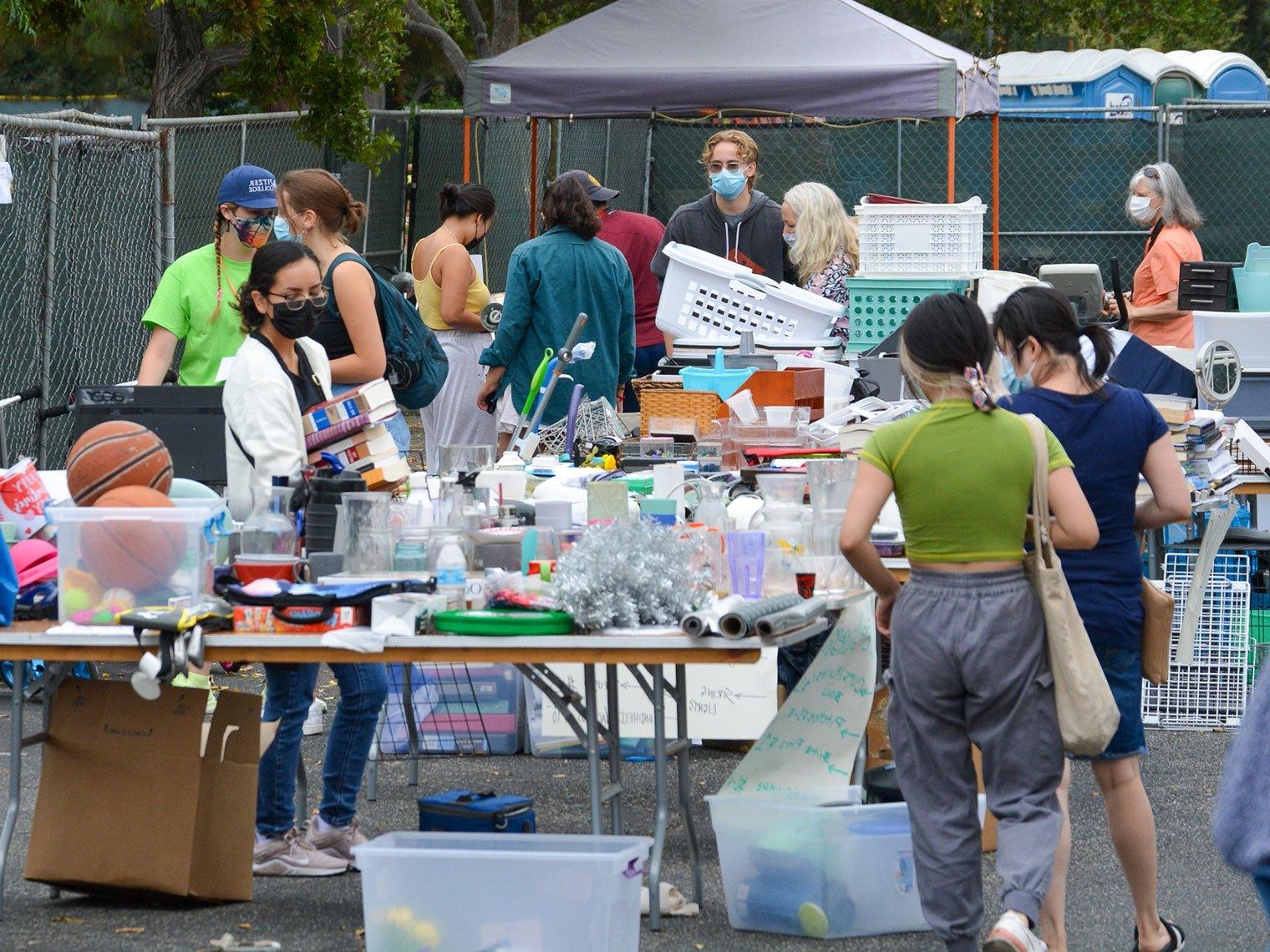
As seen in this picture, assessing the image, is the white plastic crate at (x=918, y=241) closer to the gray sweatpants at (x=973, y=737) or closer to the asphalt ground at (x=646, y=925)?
the asphalt ground at (x=646, y=925)

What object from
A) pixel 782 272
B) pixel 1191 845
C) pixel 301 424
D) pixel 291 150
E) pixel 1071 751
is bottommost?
pixel 1191 845

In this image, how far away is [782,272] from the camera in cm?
877

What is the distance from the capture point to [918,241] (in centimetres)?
769

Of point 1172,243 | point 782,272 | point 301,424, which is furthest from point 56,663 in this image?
point 1172,243

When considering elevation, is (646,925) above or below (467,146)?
below

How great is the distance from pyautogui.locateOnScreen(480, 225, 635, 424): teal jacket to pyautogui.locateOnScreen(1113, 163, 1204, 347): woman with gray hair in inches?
142

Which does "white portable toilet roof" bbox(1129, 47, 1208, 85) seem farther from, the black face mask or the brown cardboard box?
the brown cardboard box

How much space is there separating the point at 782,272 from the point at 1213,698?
3.19 m

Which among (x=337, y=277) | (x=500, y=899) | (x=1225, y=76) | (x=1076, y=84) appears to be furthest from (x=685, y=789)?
(x=1225, y=76)

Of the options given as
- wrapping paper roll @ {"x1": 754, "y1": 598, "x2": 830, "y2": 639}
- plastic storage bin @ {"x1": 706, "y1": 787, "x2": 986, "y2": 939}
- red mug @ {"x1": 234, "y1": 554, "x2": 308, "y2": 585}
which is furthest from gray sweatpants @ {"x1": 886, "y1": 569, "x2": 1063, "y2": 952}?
red mug @ {"x1": 234, "y1": 554, "x2": 308, "y2": 585}

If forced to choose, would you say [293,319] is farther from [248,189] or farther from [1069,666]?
[1069,666]

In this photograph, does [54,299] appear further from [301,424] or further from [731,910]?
[731,910]

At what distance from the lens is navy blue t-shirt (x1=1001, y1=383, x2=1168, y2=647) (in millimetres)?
4039

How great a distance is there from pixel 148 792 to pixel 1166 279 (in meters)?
7.18
